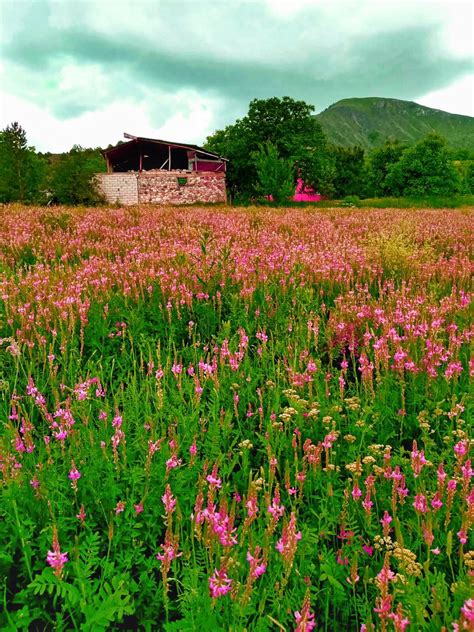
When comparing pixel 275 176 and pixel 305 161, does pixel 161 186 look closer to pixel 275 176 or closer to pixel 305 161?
pixel 275 176

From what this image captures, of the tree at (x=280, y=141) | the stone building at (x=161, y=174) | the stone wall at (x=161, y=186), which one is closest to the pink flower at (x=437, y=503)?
the stone building at (x=161, y=174)

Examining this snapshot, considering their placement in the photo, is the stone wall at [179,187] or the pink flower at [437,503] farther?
the stone wall at [179,187]

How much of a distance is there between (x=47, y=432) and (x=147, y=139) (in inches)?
1724

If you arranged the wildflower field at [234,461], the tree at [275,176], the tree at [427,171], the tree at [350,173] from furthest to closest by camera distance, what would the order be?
the tree at [350,173] < the tree at [427,171] < the tree at [275,176] < the wildflower field at [234,461]

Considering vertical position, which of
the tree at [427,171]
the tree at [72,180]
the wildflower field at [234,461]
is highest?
the tree at [427,171]

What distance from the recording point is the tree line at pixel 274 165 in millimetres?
28719

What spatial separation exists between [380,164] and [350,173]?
6.79 metres

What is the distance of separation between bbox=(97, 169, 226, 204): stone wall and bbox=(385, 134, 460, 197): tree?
37.8 metres

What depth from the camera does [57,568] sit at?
129cm

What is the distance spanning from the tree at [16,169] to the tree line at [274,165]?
6 cm

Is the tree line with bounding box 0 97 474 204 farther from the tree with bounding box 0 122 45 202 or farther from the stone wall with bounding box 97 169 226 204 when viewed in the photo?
the stone wall with bounding box 97 169 226 204

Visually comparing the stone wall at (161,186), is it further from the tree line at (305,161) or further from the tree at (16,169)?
the tree at (16,169)

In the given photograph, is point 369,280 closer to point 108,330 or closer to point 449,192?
point 108,330

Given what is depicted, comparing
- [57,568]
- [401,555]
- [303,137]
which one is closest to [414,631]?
[401,555]
